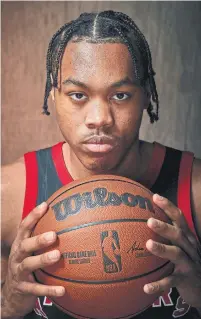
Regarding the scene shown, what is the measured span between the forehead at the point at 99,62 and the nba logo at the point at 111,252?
0.29 meters

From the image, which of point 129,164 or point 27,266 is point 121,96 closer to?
point 129,164

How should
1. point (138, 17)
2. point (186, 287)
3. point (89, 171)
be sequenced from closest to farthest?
point (186, 287), point (89, 171), point (138, 17)

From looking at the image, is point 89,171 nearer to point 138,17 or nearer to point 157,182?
point 157,182

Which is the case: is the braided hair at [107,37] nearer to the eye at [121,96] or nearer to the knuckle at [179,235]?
the eye at [121,96]

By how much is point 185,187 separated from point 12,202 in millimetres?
399

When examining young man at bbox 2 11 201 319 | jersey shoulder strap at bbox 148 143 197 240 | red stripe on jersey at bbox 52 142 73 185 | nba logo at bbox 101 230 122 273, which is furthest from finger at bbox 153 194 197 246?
red stripe on jersey at bbox 52 142 73 185

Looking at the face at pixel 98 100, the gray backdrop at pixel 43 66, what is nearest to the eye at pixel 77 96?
the face at pixel 98 100

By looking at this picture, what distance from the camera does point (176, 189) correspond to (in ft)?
3.71

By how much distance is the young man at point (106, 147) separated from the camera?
0.87m

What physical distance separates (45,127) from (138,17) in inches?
18.5

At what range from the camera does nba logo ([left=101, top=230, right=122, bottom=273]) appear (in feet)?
2.61

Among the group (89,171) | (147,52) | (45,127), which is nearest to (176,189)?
(89,171)

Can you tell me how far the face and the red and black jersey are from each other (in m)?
0.17

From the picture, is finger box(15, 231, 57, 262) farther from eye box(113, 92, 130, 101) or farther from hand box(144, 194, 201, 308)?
eye box(113, 92, 130, 101)
